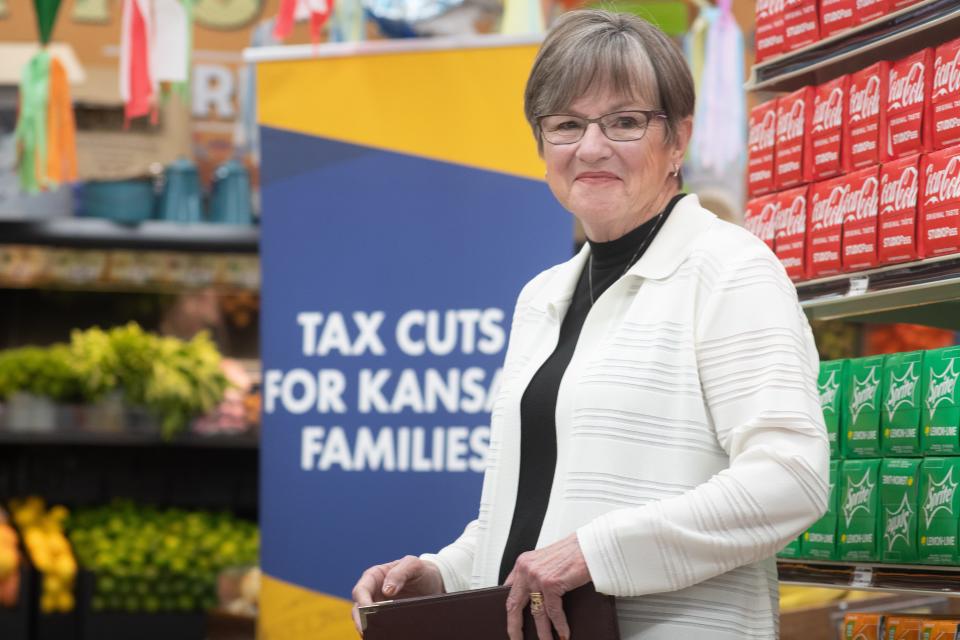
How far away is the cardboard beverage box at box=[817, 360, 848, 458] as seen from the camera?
2139 mm

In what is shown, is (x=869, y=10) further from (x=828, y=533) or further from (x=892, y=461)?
(x=828, y=533)

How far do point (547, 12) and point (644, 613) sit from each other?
A: 485cm

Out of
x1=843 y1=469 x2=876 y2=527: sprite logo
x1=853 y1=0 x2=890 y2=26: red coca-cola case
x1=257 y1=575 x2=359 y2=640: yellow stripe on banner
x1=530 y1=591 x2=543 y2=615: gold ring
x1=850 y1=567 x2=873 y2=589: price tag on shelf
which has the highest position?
x1=853 y1=0 x2=890 y2=26: red coca-cola case

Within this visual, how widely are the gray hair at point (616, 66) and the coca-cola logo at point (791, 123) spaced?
0.58 m

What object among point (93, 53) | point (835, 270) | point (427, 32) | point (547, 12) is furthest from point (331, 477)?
point (93, 53)

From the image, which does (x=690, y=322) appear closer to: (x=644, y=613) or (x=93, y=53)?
(x=644, y=613)

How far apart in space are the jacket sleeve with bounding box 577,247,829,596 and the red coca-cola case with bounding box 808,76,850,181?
2.41ft

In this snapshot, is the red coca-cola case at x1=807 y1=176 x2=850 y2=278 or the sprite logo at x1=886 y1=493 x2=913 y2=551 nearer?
the sprite logo at x1=886 y1=493 x2=913 y2=551

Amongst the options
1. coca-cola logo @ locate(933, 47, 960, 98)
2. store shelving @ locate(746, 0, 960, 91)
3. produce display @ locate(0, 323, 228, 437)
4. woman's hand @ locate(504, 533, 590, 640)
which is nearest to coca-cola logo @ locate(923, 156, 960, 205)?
coca-cola logo @ locate(933, 47, 960, 98)

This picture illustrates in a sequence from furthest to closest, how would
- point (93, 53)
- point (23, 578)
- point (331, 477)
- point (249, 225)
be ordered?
point (93, 53) < point (249, 225) < point (23, 578) < point (331, 477)

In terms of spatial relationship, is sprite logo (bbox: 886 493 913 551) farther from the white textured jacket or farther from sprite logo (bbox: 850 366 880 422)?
the white textured jacket

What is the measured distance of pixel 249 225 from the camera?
5500 millimetres

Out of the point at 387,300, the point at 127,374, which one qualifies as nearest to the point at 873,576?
the point at 387,300

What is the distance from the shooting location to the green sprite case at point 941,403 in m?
1.90
